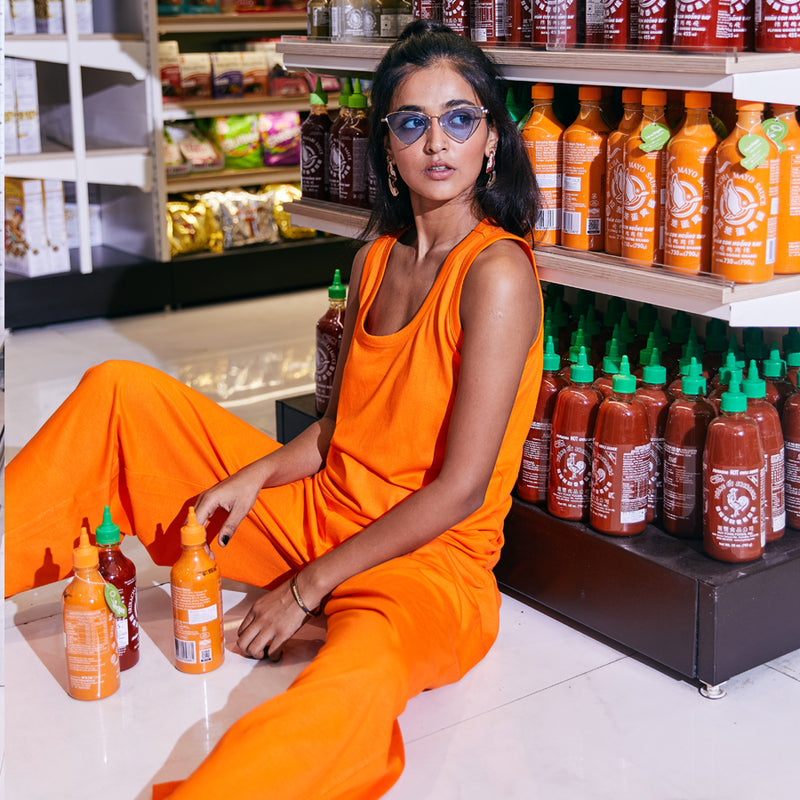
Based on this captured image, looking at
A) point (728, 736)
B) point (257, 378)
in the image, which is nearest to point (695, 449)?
point (728, 736)

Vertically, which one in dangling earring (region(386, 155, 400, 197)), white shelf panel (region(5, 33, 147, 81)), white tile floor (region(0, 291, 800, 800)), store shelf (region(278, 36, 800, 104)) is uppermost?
white shelf panel (region(5, 33, 147, 81))

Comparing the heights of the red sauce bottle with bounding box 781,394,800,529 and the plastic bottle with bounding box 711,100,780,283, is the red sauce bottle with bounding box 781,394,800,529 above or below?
below

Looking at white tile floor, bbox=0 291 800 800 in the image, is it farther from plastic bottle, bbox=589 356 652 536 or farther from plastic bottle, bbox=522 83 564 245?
plastic bottle, bbox=522 83 564 245

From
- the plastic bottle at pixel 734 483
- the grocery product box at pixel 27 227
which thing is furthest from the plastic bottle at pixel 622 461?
the grocery product box at pixel 27 227

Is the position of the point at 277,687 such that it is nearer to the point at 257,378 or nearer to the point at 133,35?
the point at 257,378

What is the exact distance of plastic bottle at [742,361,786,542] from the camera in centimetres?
208

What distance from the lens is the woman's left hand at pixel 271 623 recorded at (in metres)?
2.01

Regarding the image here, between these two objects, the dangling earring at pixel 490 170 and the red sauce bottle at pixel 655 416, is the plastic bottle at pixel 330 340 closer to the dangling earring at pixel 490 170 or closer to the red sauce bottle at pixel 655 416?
the dangling earring at pixel 490 170

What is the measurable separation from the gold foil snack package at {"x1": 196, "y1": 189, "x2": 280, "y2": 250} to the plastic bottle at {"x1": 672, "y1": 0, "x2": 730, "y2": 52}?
3.46 meters

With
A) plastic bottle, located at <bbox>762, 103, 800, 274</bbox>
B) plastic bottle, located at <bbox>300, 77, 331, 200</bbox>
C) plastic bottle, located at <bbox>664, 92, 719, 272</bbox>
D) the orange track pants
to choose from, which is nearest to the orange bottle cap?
plastic bottle, located at <bbox>664, 92, 719, 272</bbox>

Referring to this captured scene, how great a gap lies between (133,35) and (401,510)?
3.41 m

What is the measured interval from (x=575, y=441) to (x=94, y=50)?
327 cm

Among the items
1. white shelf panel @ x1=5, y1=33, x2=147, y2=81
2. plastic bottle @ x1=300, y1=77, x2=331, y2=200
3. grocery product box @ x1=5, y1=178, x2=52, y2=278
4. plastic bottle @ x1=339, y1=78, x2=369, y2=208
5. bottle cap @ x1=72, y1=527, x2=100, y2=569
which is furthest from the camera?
grocery product box @ x1=5, y1=178, x2=52, y2=278

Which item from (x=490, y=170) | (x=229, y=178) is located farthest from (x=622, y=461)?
(x=229, y=178)
